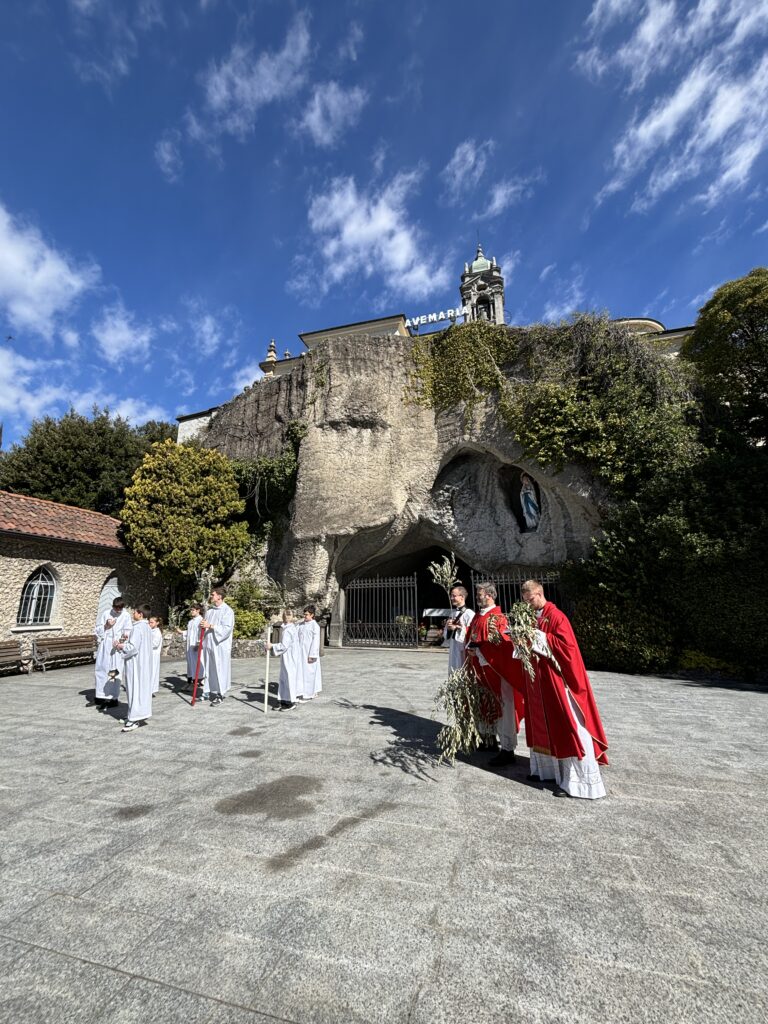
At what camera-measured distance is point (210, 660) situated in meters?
8.51

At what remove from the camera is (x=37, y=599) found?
1434cm

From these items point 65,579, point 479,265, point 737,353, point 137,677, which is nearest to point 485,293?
point 479,265

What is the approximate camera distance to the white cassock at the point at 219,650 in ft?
27.6

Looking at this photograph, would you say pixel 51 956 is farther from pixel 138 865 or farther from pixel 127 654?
pixel 127 654

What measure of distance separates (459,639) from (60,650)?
1303 cm

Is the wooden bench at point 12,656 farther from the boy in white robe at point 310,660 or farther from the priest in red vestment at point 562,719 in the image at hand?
the priest in red vestment at point 562,719

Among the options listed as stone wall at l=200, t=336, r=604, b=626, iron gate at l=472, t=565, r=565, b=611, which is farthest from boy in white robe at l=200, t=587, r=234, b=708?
iron gate at l=472, t=565, r=565, b=611

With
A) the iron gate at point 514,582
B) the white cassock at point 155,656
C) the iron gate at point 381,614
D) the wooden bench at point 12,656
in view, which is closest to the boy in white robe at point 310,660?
the white cassock at point 155,656

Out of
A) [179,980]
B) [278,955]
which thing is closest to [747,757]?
[278,955]

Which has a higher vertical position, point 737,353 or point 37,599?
point 737,353

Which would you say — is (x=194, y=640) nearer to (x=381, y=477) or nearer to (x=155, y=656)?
(x=155, y=656)

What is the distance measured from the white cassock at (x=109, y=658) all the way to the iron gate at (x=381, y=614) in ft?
35.0

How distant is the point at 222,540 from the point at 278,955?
51.4 ft

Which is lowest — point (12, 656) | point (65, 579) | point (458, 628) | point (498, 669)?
point (12, 656)
